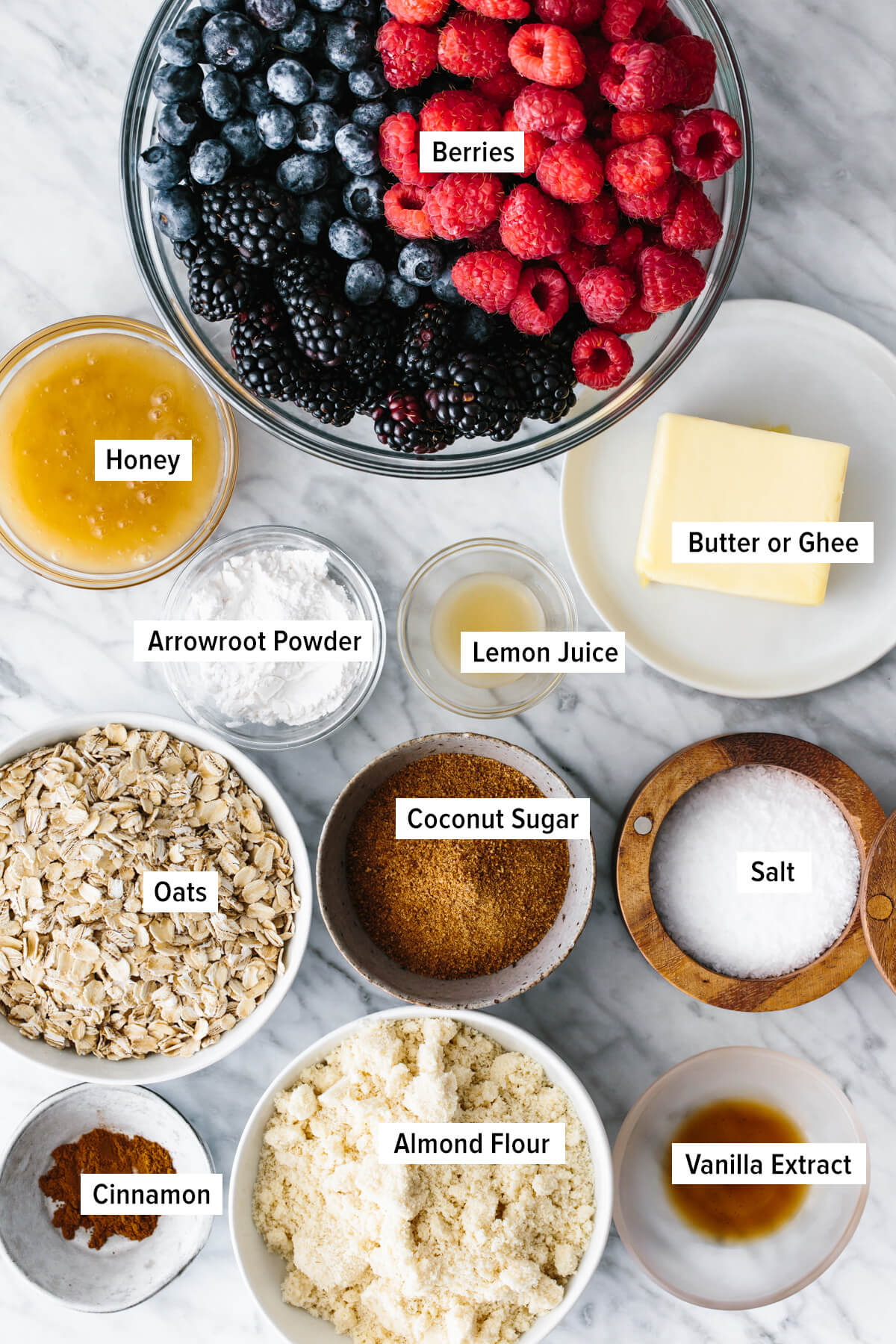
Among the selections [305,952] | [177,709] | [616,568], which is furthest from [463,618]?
[305,952]

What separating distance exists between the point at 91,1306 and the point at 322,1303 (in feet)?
1.11

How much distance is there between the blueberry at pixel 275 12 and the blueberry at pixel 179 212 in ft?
0.61

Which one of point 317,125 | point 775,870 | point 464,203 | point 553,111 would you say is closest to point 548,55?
point 553,111

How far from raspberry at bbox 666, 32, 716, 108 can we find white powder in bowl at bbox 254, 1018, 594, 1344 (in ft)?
3.89

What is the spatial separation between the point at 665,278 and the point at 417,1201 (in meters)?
1.20

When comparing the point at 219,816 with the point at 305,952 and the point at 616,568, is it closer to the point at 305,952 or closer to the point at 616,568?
the point at 305,952

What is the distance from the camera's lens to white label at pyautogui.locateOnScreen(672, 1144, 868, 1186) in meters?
1.54

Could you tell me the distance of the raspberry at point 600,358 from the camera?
1.11m

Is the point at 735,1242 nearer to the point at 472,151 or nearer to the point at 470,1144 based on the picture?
the point at 470,1144

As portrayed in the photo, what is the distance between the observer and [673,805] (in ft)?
4.84

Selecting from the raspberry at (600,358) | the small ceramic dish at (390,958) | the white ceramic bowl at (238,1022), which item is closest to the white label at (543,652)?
the small ceramic dish at (390,958)

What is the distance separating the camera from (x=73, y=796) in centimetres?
143

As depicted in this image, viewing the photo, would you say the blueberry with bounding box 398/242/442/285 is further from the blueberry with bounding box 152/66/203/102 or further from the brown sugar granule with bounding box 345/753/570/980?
the brown sugar granule with bounding box 345/753/570/980

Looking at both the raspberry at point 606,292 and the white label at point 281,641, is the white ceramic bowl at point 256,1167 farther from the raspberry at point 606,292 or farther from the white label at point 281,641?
the raspberry at point 606,292
